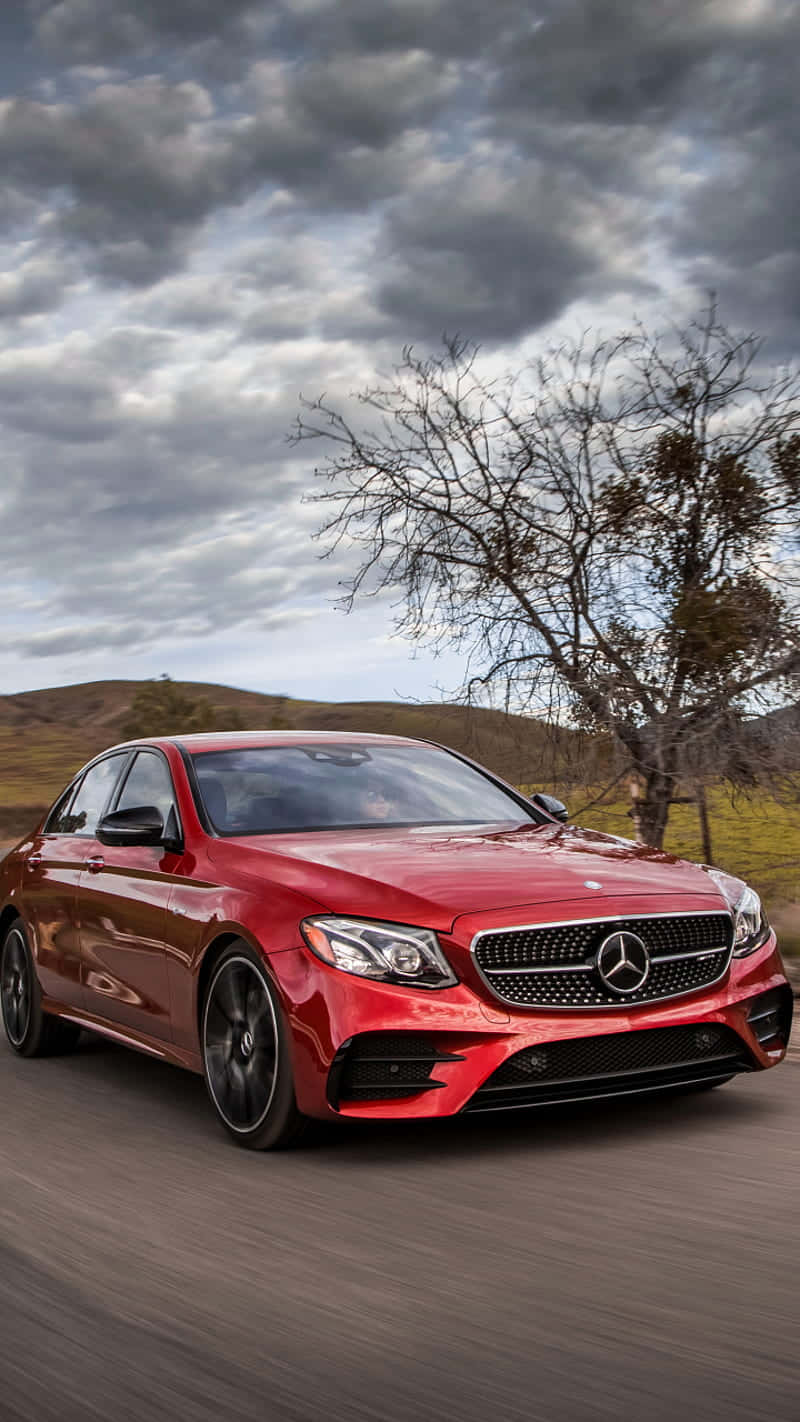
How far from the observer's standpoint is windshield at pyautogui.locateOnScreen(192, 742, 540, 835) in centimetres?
618

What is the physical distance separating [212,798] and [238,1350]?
3.22 metres

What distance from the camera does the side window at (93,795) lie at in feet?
24.3

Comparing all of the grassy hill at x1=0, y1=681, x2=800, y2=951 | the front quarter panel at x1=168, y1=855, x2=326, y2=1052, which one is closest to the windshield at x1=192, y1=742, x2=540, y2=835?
the front quarter panel at x1=168, y1=855, x2=326, y2=1052

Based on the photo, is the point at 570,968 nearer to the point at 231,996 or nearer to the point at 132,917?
the point at 231,996

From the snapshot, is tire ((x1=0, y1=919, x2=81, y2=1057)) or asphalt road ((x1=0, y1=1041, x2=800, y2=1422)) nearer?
asphalt road ((x1=0, y1=1041, x2=800, y2=1422))

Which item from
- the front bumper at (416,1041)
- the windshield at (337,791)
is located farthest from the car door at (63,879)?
the front bumper at (416,1041)

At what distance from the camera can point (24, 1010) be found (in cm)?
776

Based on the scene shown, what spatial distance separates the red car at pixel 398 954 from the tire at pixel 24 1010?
0.98 m

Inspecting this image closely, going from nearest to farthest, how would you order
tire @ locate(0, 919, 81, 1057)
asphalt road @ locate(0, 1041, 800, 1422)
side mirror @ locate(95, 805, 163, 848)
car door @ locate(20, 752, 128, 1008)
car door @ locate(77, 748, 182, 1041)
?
asphalt road @ locate(0, 1041, 800, 1422) → car door @ locate(77, 748, 182, 1041) → side mirror @ locate(95, 805, 163, 848) → car door @ locate(20, 752, 128, 1008) → tire @ locate(0, 919, 81, 1057)

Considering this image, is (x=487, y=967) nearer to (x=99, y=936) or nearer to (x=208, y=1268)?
(x=208, y=1268)

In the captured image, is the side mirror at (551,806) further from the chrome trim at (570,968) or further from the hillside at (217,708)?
the chrome trim at (570,968)

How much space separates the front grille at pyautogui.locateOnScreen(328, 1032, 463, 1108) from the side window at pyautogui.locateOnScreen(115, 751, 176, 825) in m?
1.74

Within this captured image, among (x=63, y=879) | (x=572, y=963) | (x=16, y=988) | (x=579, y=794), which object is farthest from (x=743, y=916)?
(x=579, y=794)

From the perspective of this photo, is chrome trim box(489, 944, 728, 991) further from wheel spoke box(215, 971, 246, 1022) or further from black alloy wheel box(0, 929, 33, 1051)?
black alloy wheel box(0, 929, 33, 1051)
